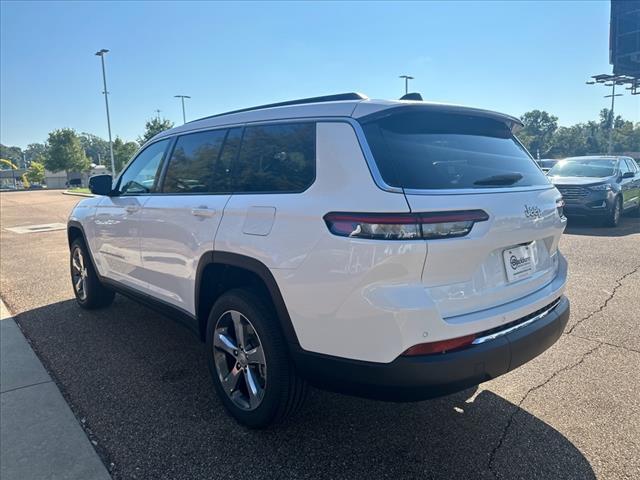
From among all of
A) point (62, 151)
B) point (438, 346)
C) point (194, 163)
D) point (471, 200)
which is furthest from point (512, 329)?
point (62, 151)

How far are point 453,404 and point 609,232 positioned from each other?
8.81 meters

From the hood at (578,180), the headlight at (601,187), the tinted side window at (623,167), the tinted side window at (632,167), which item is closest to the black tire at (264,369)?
the hood at (578,180)

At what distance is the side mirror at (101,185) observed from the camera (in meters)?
4.21

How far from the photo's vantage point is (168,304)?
3525 mm

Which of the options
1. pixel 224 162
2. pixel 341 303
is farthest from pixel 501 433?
pixel 224 162

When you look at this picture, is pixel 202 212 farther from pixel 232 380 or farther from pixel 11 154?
pixel 11 154

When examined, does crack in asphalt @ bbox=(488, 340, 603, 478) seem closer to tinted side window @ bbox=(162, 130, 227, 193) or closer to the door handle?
the door handle

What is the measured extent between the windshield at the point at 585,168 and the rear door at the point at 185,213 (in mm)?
10760

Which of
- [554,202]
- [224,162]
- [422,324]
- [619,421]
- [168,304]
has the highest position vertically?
[224,162]

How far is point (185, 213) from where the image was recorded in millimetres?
3160

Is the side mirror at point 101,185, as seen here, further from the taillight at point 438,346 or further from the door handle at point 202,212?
the taillight at point 438,346

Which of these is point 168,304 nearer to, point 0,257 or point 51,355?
point 51,355

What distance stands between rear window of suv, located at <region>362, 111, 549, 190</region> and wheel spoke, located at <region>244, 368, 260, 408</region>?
144 cm

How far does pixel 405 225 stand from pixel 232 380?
155cm
